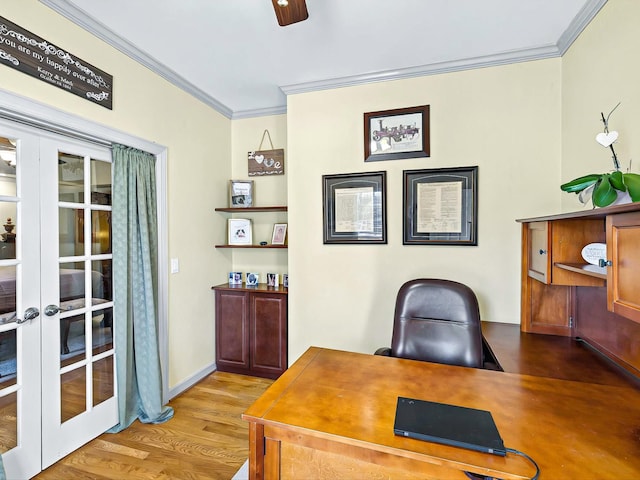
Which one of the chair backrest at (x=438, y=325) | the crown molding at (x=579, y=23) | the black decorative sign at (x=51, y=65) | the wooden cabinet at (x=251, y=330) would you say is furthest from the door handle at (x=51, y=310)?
the crown molding at (x=579, y=23)

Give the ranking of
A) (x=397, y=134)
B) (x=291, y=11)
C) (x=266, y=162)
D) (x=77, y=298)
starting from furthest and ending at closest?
(x=266, y=162), (x=397, y=134), (x=77, y=298), (x=291, y=11)

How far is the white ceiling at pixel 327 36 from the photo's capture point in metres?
1.89

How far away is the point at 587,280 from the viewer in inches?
61.7

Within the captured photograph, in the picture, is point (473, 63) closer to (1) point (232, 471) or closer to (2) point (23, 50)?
(2) point (23, 50)

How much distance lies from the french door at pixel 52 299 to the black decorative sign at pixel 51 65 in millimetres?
315

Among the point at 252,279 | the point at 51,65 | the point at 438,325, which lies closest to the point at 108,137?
the point at 51,65

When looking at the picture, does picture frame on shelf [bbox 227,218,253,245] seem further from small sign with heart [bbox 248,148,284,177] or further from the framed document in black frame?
the framed document in black frame

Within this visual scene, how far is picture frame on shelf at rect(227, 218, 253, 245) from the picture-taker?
338 centimetres

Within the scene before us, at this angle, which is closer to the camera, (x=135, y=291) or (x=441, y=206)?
(x=135, y=291)

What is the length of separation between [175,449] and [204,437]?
0.19 m

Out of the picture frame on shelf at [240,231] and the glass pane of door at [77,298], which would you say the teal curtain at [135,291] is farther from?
the picture frame on shelf at [240,231]

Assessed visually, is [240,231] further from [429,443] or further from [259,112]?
[429,443]

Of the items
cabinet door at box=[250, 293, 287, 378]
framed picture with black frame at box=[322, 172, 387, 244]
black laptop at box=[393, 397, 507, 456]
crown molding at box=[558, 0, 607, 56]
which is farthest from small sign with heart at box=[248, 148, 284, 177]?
black laptop at box=[393, 397, 507, 456]

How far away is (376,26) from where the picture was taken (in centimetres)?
208
